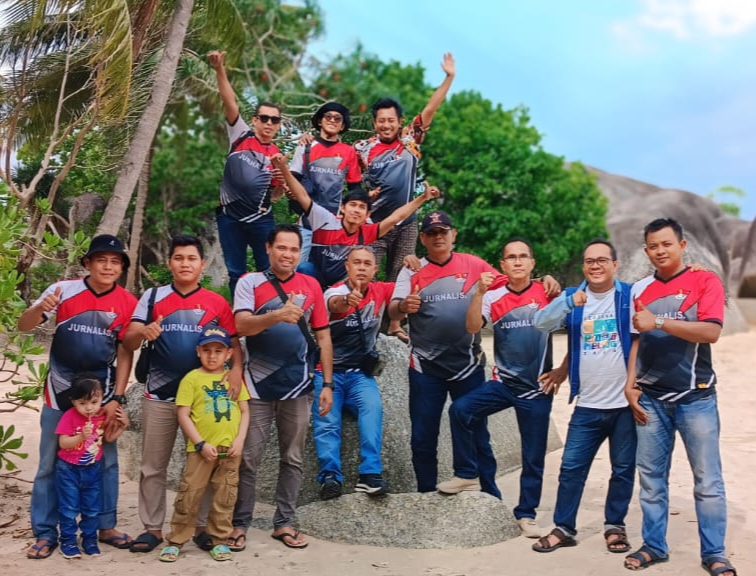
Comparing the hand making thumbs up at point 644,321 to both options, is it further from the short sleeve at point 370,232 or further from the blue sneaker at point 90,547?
the blue sneaker at point 90,547

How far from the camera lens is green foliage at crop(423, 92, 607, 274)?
64.6ft

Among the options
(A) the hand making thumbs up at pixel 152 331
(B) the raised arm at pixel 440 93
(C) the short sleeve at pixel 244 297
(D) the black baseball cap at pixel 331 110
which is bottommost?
(A) the hand making thumbs up at pixel 152 331

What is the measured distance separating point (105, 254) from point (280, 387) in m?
1.53

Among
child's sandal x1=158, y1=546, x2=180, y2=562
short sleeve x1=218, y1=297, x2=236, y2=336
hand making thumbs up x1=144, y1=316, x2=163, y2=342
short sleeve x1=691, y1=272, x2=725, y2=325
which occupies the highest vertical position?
short sleeve x1=691, y1=272, x2=725, y2=325

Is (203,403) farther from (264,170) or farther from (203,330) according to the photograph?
(264,170)

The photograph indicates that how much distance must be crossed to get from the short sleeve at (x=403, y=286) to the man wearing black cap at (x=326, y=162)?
132 centimetres

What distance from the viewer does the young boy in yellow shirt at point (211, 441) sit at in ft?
17.3

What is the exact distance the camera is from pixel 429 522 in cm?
596

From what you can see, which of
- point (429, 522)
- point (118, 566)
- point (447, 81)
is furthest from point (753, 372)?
point (118, 566)

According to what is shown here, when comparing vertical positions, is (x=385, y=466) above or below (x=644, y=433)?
below

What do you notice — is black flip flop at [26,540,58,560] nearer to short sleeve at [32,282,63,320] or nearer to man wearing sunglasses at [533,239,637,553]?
short sleeve at [32,282,63,320]

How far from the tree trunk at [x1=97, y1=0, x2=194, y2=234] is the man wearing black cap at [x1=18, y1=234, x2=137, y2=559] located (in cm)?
489

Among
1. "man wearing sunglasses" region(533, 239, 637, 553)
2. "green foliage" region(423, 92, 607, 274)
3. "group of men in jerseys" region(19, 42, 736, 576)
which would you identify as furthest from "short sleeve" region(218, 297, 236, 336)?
"green foliage" region(423, 92, 607, 274)

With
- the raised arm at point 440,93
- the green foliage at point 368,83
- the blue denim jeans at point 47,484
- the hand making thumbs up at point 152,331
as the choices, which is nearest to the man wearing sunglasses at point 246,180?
the raised arm at point 440,93
